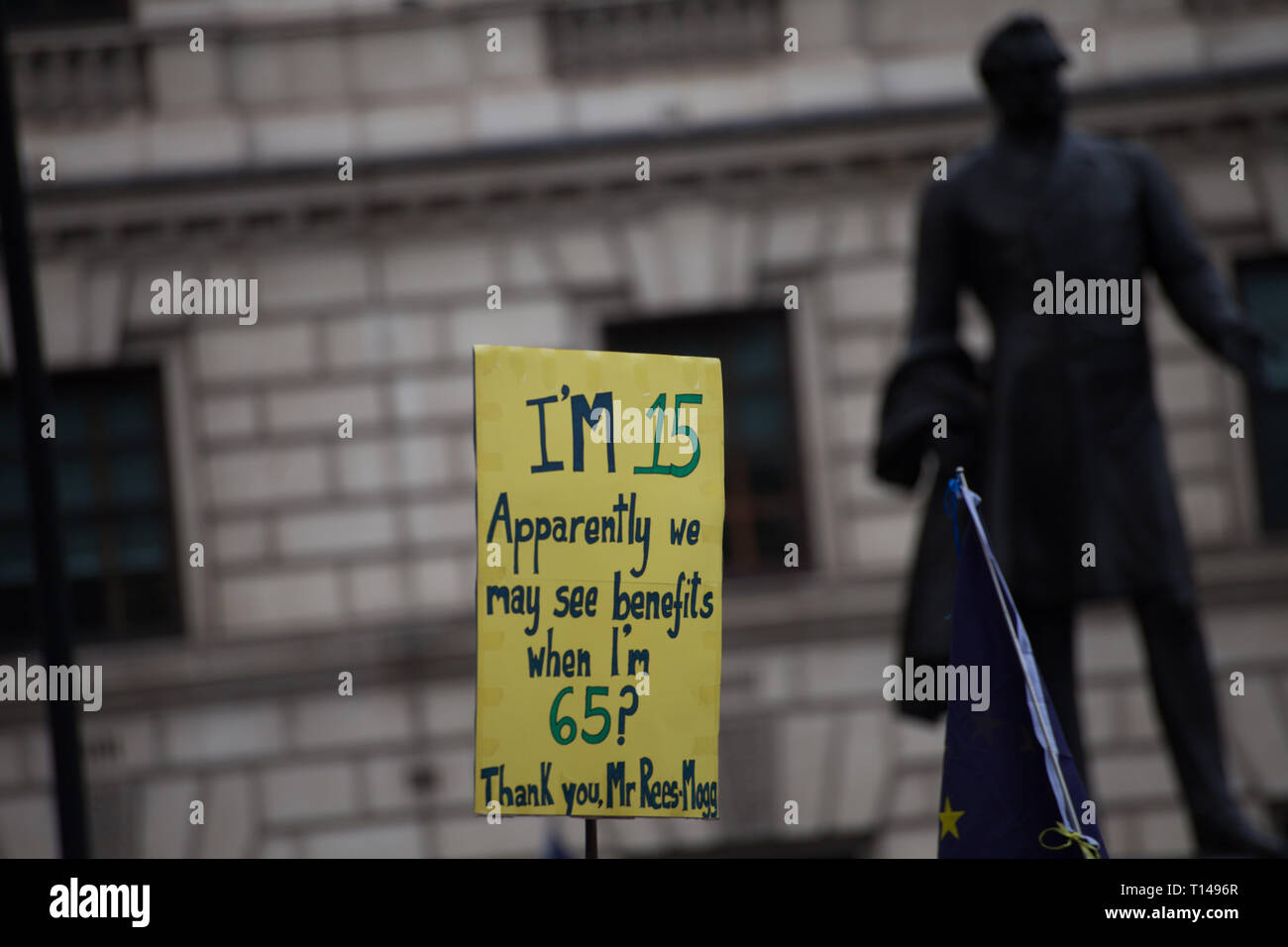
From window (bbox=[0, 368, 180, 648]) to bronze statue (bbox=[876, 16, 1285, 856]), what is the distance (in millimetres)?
8724

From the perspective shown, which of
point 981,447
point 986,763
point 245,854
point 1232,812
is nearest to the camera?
point 986,763

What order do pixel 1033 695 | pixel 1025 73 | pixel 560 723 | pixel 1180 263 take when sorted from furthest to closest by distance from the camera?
pixel 1180 263 < pixel 1025 73 < pixel 1033 695 < pixel 560 723

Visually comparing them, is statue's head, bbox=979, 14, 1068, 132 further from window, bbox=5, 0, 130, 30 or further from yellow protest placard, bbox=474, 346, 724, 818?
window, bbox=5, 0, 130, 30

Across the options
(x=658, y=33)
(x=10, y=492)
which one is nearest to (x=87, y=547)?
(x=10, y=492)

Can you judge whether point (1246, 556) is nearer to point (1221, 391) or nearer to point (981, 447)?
point (1221, 391)

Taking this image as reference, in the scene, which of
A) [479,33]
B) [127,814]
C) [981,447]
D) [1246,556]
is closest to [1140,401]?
[981,447]

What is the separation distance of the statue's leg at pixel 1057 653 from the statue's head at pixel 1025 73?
1.88 meters

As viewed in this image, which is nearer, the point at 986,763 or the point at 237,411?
the point at 986,763

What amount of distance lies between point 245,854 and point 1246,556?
8013 mm

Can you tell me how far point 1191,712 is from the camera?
655cm

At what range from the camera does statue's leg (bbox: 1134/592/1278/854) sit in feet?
21.2

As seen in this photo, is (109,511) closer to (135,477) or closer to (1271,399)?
(135,477)

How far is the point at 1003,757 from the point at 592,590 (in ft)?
4.24

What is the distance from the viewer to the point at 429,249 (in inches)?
546
